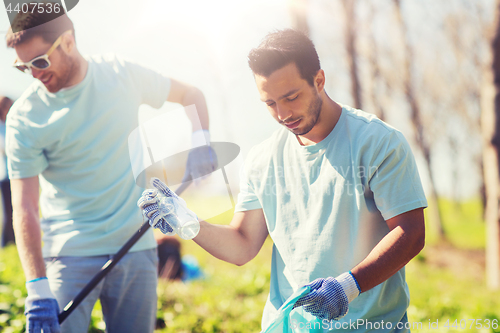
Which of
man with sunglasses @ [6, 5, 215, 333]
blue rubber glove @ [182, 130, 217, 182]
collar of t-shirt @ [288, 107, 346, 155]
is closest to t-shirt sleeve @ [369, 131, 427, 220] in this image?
collar of t-shirt @ [288, 107, 346, 155]

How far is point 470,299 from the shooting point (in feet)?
17.3

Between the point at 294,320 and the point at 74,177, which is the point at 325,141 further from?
the point at 74,177

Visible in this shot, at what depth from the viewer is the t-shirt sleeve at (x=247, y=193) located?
180 centimetres

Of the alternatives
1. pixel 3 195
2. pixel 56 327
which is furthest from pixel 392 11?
pixel 56 327

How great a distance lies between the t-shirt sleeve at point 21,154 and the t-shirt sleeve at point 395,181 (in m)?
1.81

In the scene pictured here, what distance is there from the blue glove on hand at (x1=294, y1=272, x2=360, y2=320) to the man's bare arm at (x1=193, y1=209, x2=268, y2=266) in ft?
1.32

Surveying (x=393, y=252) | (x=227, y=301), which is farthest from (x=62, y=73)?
(x=227, y=301)

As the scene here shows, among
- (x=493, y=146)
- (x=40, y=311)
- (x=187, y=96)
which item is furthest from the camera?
(x=493, y=146)

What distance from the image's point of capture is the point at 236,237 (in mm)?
1766

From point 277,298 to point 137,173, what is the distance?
2.87 feet

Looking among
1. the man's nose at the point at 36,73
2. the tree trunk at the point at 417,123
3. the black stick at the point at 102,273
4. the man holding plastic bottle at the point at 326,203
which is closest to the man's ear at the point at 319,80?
the man holding plastic bottle at the point at 326,203

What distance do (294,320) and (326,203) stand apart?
500 millimetres

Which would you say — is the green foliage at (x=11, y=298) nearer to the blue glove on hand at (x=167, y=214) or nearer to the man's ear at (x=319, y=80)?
the blue glove on hand at (x=167, y=214)

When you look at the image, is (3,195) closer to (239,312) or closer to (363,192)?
(239,312)
